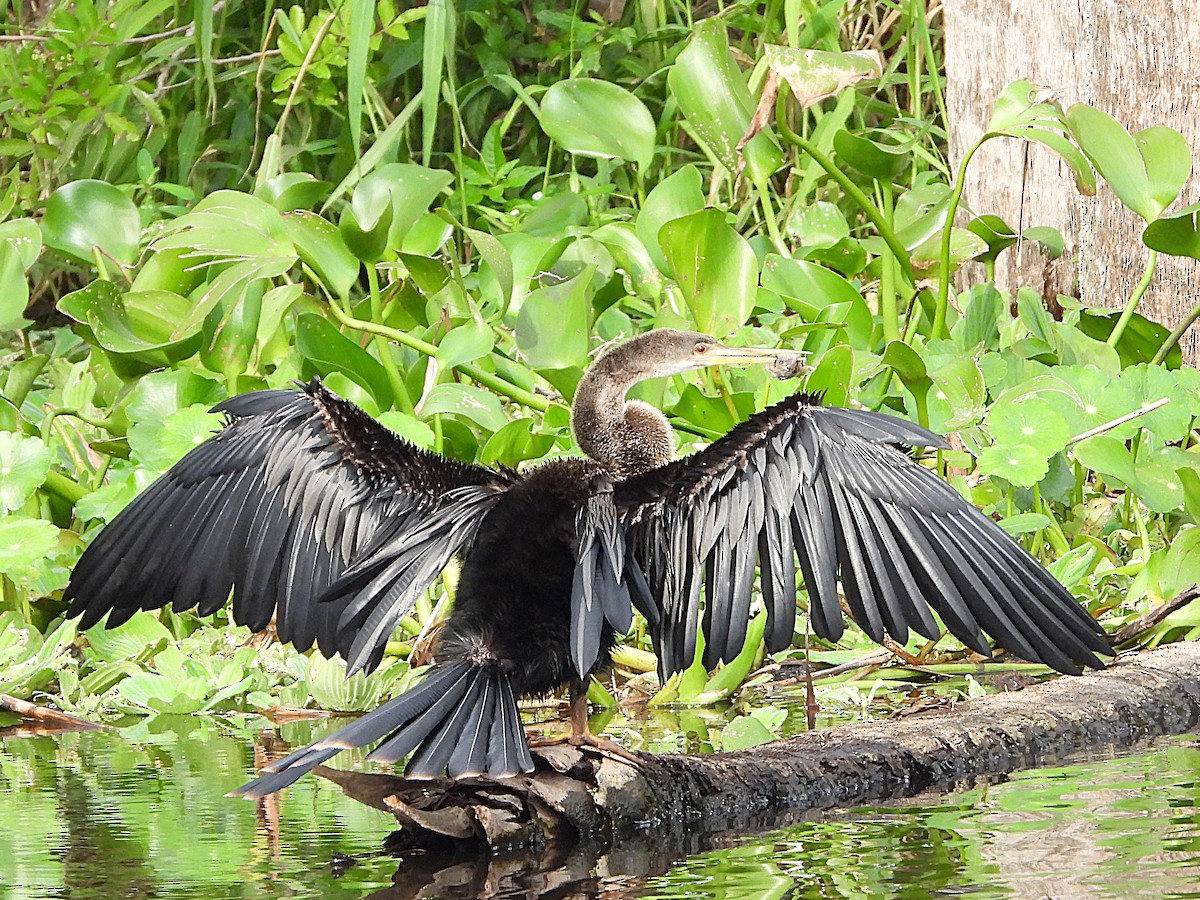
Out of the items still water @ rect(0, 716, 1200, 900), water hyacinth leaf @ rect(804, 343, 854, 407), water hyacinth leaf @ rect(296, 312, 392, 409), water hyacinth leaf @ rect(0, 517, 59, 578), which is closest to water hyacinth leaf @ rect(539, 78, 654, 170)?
water hyacinth leaf @ rect(296, 312, 392, 409)

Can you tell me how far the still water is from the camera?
184cm

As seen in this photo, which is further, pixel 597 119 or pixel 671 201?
pixel 671 201

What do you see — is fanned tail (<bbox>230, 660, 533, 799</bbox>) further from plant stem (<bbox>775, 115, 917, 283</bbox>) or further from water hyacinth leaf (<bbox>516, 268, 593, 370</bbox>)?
plant stem (<bbox>775, 115, 917, 283</bbox>)

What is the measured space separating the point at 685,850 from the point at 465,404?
1.84 metres

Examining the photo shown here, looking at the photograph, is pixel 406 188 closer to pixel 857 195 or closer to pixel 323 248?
pixel 323 248

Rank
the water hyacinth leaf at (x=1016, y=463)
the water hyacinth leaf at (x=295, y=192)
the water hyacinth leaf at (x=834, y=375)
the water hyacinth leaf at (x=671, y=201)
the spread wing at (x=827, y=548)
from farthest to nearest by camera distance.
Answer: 1. the water hyacinth leaf at (x=671, y=201)
2. the water hyacinth leaf at (x=295, y=192)
3. the water hyacinth leaf at (x=834, y=375)
4. the water hyacinth leaf at (x=1016, y=463)
5. the spread wing at (x=827, y=548)

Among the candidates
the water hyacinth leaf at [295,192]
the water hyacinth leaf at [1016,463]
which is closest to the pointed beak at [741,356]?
the water hyacinth leaf at [1016,463]

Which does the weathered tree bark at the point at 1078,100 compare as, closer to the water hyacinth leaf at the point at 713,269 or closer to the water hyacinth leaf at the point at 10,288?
the water hyacinth leaf at the point at 713,269

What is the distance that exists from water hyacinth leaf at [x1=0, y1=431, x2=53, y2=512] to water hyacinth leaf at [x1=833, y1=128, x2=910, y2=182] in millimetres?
1935

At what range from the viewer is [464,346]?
376 centimetres

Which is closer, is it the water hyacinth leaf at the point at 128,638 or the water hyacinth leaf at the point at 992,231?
the water hyacinth leaf at the point at 128,638

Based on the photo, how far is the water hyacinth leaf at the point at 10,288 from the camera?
3.99m

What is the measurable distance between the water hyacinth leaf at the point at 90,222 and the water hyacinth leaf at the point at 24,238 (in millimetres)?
34

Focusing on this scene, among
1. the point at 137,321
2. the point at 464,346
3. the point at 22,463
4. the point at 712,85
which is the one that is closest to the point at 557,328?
the point at 464,346
